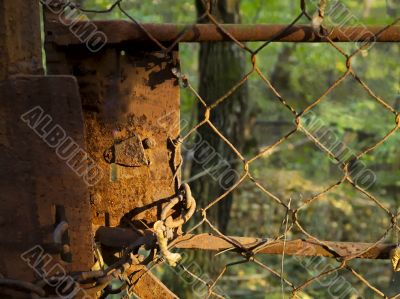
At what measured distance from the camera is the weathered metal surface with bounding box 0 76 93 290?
36.0 inches

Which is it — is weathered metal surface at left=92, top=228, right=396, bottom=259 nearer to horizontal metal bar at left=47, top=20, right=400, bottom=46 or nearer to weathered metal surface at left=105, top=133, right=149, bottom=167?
weathered metal surface at left=105, top=133, right=149, bottom=167

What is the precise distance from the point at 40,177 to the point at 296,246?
1.93 feet

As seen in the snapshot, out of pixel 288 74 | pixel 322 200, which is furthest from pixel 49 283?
pixel 288 74

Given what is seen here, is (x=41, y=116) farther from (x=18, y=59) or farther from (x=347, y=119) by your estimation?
(x=347, y=119)

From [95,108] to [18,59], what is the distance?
7.0 inches

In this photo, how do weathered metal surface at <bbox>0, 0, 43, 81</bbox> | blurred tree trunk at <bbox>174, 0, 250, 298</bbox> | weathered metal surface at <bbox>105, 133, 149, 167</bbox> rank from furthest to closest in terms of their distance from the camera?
blurred tree trunk at <bbox>174, 0, 250, 298</bbox>
weathered metal surface at <bbox>105, 133, 149, 167</bbox>
weathered metal surface at <bbox>0, 0, 43, 81</bbox>

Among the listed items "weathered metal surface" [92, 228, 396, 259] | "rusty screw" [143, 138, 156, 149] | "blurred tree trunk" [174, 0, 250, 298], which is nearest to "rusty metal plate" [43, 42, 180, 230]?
"rusty screw" [143, 138, 156, 149]

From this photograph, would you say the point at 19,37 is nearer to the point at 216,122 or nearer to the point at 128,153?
the point at 128,153

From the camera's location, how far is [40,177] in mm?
945

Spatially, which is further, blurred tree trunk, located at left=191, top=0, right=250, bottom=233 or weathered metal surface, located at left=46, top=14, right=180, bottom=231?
blurred tree trunk, located at left=191, top=0, right=250, bottom=233

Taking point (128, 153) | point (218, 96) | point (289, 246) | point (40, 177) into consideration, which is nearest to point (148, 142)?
point (128, 153)

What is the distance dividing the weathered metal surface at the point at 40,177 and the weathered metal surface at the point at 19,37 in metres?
0.03

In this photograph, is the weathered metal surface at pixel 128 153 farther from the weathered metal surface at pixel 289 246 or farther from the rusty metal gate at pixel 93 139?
the weathered metal surface at pixel 289 246

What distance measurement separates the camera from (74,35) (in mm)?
914
